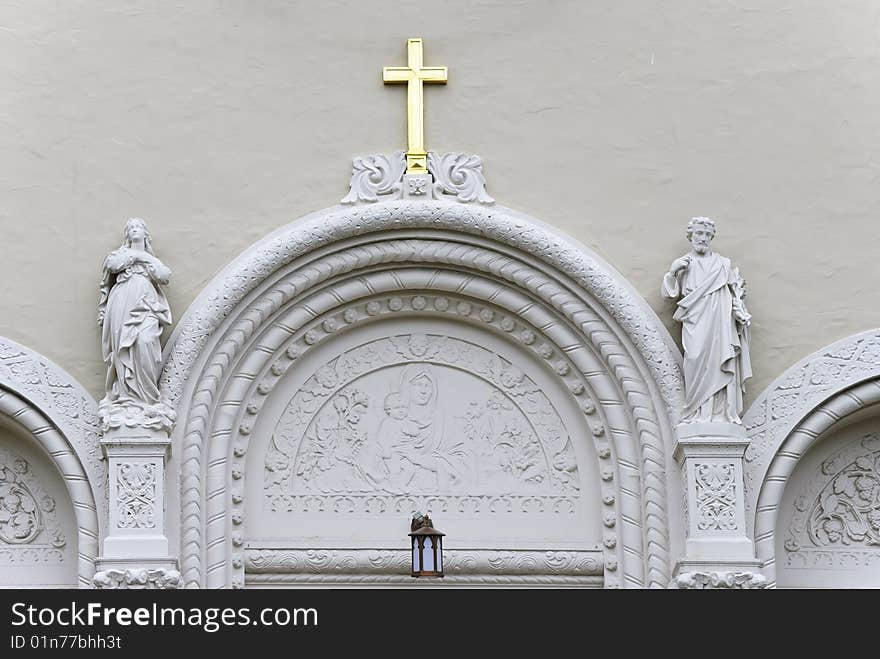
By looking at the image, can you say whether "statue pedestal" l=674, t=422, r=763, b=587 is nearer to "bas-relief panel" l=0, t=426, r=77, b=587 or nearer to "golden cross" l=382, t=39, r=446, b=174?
"golden cross" l=382, t=39, r=446, b=174

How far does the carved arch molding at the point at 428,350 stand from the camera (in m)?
11.7

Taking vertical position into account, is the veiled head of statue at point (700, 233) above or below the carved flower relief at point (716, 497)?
above

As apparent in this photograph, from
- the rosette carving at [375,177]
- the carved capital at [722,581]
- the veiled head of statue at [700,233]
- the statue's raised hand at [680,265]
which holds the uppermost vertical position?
the rosette carving at [375,177]

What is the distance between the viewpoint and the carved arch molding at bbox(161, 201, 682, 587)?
38.5ft

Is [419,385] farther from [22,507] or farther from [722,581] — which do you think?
[22,507]

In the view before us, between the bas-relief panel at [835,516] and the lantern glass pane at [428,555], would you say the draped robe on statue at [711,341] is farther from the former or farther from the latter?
the lantern glass pane at [428,555]

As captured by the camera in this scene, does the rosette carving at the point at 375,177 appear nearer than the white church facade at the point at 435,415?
No

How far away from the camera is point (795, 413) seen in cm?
1178

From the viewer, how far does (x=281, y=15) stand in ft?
40.6

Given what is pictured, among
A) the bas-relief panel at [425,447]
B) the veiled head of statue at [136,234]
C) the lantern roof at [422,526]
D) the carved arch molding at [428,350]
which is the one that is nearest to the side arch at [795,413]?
the carved arch molding at [428,350]

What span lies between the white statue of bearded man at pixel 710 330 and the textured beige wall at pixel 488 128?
8.9 inches

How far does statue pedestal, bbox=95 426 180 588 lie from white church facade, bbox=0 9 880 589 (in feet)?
0.06
